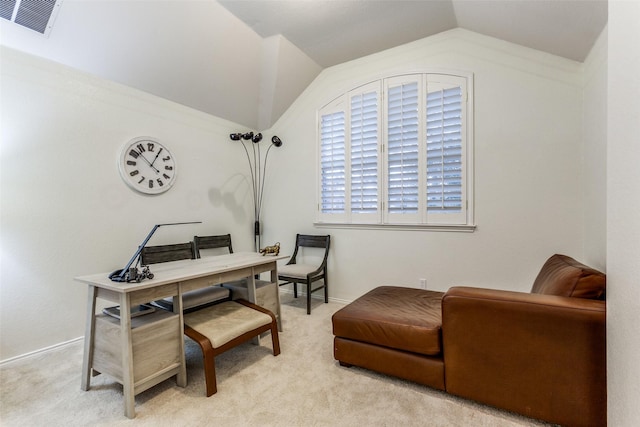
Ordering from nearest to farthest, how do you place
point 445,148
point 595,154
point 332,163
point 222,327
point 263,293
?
point 222,327
point 595,154
point 263,293
point 445,148
point 332,163

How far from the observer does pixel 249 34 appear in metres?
3.15

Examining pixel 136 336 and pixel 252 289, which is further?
pixel 252 289

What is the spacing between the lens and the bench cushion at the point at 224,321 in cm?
199

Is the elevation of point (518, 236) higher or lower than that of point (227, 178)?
lower

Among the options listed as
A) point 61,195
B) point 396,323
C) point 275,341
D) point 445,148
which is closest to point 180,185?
point 61,195

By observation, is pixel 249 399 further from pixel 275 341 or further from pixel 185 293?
pixel 185 293

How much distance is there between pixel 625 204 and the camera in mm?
1092

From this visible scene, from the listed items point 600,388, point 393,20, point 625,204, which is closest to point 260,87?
point 393,20

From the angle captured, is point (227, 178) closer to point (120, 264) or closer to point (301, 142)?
point (301, 142)

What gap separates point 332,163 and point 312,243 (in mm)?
1072

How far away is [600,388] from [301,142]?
141 inches

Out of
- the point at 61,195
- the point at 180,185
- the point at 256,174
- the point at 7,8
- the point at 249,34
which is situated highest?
the point at 249,34

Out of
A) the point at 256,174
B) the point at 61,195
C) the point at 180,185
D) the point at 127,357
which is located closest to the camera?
the point at 127,357

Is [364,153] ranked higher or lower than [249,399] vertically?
higher
